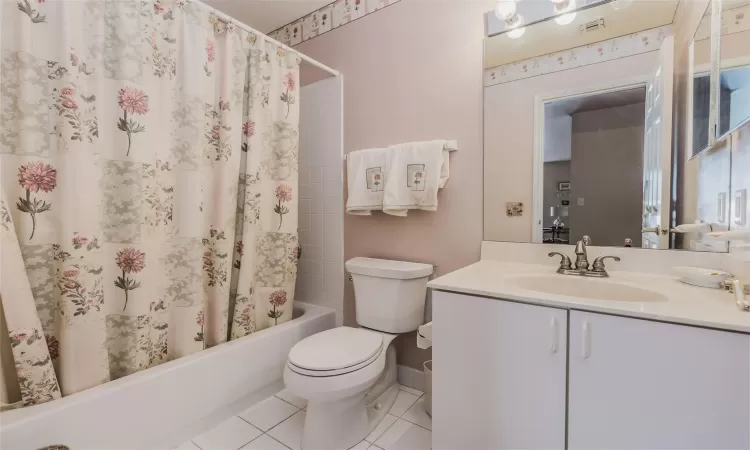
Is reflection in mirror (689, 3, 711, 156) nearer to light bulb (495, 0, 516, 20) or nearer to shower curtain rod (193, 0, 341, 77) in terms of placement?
light bulb (495, 0, 516, 20)

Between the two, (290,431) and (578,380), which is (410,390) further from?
(578,380)

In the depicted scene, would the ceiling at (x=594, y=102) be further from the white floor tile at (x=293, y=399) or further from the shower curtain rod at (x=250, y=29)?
the white floor tile at (x=293, y=399)

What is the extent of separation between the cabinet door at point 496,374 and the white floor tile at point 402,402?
437 millimetres

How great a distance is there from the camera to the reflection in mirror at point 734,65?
2.99 feet

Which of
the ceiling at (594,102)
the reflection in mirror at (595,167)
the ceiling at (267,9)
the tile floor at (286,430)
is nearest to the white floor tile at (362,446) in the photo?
the tile floor at (286,430)

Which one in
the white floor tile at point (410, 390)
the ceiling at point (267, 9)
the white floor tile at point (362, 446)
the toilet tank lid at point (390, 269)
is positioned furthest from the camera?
the ceiling at point (267, 9)

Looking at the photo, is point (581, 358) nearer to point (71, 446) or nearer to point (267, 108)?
point (71, 446)

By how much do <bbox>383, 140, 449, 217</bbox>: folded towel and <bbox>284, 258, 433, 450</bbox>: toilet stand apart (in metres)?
0.30

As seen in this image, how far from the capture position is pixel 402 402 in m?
1.65

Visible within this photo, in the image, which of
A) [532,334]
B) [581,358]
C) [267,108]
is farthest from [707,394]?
[267,108]

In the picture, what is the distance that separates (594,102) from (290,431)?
1.84 metres

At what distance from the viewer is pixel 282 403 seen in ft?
5.35

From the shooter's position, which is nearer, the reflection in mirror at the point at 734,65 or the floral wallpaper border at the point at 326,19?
the reflection in mirror at the point at 734,65

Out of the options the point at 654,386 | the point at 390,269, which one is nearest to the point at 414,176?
the point at 390,269
